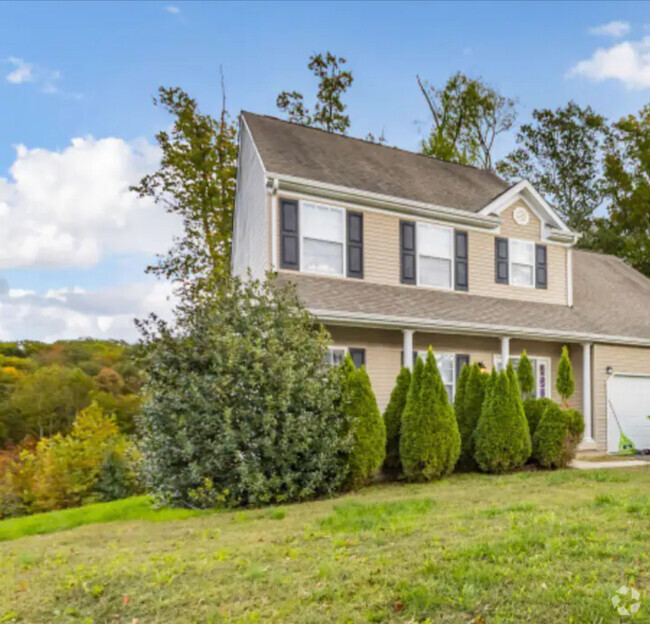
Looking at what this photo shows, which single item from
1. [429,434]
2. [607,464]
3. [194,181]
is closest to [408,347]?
[429,434]

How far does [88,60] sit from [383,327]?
9986 mm

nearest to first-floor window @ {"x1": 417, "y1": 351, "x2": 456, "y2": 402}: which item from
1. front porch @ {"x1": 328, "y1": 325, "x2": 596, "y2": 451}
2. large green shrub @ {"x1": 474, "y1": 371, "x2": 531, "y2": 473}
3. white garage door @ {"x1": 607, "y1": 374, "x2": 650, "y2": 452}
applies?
front porch @ {"x1": 328, "y1": 325, "x2": 596, "y2": 451}

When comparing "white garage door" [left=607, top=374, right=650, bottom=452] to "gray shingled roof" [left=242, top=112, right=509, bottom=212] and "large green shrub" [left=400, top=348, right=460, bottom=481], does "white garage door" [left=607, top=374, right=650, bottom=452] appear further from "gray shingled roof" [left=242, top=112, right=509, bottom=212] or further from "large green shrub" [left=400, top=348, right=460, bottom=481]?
"large green shrub" [left=400, top=348, right=460, bottom=481]

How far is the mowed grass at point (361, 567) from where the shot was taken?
3762mm

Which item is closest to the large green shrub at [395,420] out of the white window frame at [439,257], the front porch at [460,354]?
the front porch at [460,354]

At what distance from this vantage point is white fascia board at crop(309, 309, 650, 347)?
12453 mm

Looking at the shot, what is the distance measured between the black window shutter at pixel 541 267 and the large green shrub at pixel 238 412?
8940 mm

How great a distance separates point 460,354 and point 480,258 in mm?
2638

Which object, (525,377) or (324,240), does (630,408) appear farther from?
(324,240)

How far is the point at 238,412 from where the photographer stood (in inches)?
350

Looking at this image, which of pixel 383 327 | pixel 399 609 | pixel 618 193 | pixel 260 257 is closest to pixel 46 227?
pixel 260 257

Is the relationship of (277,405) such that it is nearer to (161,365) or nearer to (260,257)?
(161,365)

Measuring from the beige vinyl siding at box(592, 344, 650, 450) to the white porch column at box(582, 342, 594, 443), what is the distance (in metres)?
0.19

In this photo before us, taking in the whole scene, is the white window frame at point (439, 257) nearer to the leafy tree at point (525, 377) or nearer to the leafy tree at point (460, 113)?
the leafy tree at point (525, 377)
